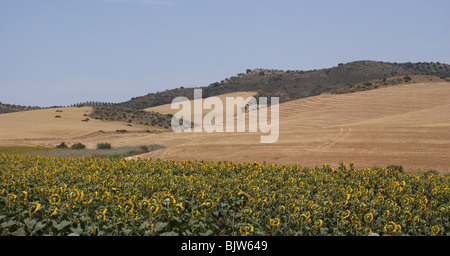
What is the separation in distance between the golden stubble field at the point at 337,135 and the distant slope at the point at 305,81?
53.8 meters

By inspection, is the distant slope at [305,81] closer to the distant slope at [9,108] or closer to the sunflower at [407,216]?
the distant slope at [9,108]

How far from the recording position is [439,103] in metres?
62.6

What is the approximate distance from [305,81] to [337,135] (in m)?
109

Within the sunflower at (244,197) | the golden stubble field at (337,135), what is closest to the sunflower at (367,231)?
the sunflower at (244,197)

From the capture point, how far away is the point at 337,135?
43531 mm

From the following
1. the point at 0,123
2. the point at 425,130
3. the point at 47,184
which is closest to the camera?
the point at 47,184

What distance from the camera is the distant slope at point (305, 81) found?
13788cm

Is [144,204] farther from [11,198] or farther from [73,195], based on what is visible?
[11,198]

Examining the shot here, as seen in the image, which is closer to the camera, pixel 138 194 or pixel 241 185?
pixel 138 194

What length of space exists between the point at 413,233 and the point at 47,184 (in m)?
8.63
